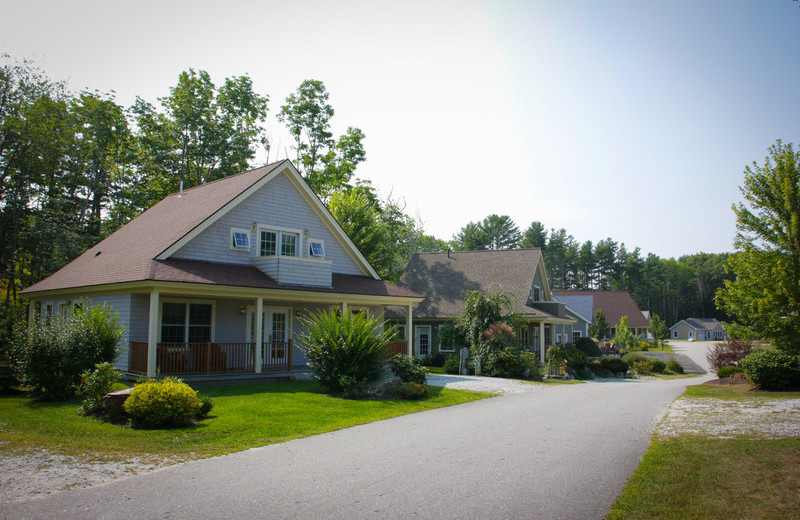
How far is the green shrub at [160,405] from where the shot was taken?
10648mm

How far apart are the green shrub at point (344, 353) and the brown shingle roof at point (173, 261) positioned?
11.4 feet

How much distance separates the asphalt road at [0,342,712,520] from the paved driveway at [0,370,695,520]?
0.05 feet

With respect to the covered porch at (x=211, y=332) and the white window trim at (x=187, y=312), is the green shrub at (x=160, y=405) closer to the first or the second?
the covered porch at (x=211, y=332)

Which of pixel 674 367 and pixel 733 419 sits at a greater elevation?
pixel 733 419

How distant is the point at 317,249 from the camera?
2288cm

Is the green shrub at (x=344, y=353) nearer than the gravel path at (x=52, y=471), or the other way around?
the gravel path at (x=52, y=471)

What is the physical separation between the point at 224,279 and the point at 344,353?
4982mm

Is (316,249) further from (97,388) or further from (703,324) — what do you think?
(703,324)

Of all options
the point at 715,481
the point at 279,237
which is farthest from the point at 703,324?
the point at 715,481

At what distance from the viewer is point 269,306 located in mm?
21234

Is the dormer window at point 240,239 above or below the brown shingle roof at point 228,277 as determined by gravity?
above

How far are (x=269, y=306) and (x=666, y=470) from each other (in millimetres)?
16159

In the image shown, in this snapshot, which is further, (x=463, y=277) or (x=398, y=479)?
(x=463, y=277)

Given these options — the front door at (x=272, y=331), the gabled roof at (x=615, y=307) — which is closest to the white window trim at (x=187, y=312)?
the front door at (x=272, y=331)
